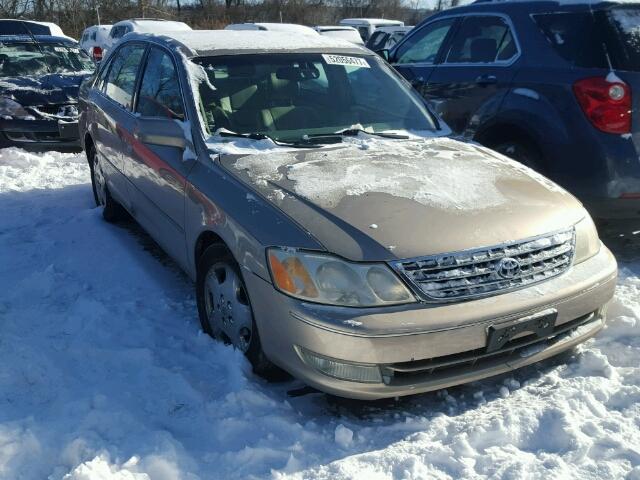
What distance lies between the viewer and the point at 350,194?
2.95 metres

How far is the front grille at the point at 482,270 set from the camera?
8.41ft

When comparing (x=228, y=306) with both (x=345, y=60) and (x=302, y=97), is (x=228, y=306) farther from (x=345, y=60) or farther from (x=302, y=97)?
(x=345, y=60)

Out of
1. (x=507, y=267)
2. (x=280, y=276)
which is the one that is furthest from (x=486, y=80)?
(x=280, y=276)

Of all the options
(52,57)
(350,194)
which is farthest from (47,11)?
(350,194)

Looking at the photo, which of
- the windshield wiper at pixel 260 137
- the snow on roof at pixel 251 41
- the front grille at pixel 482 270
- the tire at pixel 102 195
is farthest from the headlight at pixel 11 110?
the front grille at pixel 482 270

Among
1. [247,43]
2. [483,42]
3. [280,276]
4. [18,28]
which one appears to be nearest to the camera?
[280,276]

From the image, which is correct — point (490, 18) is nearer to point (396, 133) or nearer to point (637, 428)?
point (396, 133)

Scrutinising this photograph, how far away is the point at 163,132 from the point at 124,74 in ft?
5.29

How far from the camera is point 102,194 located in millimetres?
5520

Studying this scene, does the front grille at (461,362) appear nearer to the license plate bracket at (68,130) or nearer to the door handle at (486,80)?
the door handle at (486,80)

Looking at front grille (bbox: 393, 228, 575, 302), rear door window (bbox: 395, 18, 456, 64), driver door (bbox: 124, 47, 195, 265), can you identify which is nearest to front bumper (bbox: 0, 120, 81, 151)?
driver door (bbox: 124, 47, 195, 265)

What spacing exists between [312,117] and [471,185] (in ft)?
3.85

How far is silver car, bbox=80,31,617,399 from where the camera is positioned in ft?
8.39

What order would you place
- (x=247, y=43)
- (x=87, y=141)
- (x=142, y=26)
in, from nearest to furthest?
1. (x=247, y=43)
2. (x=87, y=141)
3. (x=142, y=26)
